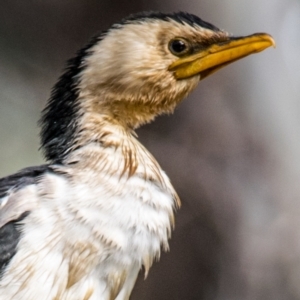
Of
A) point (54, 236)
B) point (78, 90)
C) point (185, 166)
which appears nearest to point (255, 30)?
point (185, 166)

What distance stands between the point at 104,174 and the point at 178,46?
0.17 metres

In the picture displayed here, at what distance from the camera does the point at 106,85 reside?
65 centimetres

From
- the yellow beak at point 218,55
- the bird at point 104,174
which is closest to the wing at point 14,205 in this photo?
the bird at point 104,174

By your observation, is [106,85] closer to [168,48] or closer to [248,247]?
[168,48]

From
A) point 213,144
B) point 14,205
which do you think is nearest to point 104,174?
point 14,205

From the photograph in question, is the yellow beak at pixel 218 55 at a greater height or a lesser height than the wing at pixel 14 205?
greater

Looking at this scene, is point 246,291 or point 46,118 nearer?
point 46,118

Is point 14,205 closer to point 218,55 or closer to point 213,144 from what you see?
point 218,55

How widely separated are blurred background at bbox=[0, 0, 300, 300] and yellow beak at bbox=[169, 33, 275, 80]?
0.21 meters

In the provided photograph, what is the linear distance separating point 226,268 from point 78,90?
0.36 meters

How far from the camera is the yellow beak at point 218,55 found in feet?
2.13

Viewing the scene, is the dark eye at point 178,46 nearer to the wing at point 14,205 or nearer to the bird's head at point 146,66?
the bird's head at point 146,66

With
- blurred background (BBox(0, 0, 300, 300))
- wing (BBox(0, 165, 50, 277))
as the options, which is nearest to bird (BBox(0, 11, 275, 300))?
wing (BBox(0, 165, 50, 277))

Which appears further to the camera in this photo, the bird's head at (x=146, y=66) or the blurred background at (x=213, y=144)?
the blurred background at (x=213, y=144)
